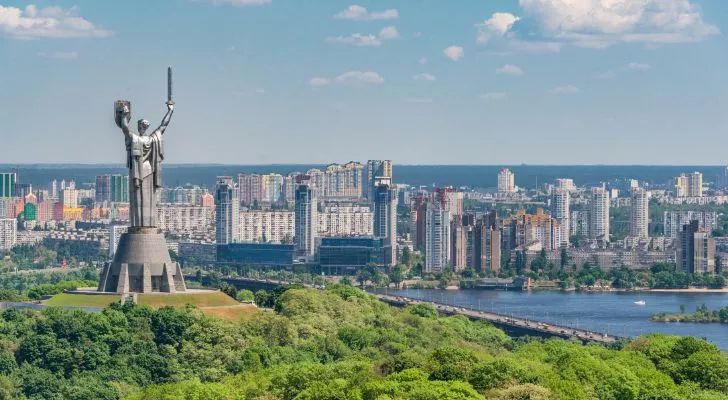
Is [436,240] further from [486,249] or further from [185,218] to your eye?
[185,218]

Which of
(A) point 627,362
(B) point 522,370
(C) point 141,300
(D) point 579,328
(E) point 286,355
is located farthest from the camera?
(D) point 579,328

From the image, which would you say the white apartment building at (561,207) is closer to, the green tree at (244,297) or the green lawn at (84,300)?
the green tree at (244,297)

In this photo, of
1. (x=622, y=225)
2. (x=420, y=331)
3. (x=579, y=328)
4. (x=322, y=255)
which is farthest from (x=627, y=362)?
(x=622, y=225)

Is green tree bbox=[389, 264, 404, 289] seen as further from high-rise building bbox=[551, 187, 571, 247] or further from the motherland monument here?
the motherland monument

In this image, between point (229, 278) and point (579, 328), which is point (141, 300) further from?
point (229, 278)

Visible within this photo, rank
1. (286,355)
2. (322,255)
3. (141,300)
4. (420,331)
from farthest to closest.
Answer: (322,255)
(420,331)
(141,300)
(286,355)

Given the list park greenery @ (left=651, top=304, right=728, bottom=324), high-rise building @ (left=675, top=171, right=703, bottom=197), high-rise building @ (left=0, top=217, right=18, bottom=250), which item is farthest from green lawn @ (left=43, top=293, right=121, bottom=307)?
high-rise building @ (left=675, top=171, right=703, bottom=197)
